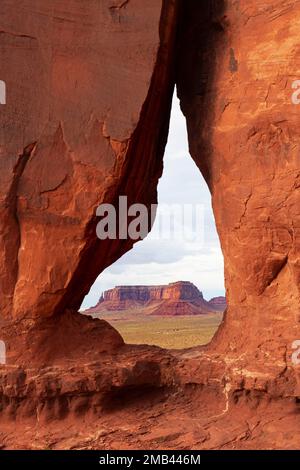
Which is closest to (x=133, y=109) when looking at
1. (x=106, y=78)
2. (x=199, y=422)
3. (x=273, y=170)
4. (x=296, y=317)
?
(x=106, y=78)

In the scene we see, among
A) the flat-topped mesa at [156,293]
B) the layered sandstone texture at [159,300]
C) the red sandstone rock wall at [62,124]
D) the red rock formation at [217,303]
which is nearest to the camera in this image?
the red sandstone rock wall at [62,124]

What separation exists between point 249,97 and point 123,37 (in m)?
1.29

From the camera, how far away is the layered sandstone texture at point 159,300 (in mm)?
49500

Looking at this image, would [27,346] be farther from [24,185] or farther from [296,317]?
[296,317]

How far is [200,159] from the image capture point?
20.5 ft

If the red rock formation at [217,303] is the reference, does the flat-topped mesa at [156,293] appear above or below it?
above

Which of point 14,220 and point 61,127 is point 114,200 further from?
point 14,220

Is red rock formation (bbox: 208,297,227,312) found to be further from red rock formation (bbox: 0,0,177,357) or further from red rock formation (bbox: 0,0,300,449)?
red rock formation (bbox: 0,0,177,357)

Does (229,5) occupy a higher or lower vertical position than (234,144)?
higher

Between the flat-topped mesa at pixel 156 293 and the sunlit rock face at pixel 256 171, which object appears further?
the flat-topped mesa at pixel 156 293

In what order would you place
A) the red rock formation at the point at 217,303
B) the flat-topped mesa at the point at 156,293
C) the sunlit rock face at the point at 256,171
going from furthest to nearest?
1. the red rock formation at the point at 217,303
2. the flat-topped mesa at the point at 156,293
3. the sunlit rock face at the point at 256,171

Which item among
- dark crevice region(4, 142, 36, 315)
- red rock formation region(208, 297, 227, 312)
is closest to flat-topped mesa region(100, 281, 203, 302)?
red rock formation region(208, 297, 227, 312)

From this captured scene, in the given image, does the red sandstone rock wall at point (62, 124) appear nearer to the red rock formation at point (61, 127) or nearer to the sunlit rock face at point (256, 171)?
the red rock formation at point (61, 127)

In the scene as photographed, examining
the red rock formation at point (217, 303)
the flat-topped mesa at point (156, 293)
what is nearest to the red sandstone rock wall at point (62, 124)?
the flat-topped mesa at point (156, 293)
